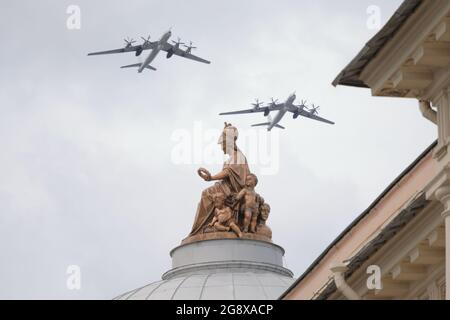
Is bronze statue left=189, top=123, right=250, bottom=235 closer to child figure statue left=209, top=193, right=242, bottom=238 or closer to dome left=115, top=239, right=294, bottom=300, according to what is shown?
child figure statue left=209, top=193, right=242, bottom=238

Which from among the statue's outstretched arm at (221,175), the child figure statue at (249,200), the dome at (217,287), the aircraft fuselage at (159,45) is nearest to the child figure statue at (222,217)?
the child figure statue at (249,200)

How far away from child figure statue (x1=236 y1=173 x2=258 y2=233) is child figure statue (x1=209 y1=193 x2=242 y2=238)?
0.67 m

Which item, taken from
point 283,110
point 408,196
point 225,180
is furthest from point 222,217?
point 283,110

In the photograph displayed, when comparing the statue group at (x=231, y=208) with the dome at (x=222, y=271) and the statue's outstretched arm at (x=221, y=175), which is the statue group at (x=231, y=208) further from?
the dome at (x=222, y=271)

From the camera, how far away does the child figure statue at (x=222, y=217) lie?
78.8m

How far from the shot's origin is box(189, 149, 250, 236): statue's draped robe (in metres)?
79.1

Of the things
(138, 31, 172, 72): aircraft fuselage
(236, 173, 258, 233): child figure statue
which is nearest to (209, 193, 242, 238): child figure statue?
(236, 173, 258, 233): child figure statue

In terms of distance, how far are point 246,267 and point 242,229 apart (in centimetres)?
182

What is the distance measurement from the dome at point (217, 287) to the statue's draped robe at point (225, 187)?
8.63ft

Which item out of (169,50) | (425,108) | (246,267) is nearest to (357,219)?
(425,108)

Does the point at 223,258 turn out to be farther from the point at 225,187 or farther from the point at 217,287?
the point at 217,287

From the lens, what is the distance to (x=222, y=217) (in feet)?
258

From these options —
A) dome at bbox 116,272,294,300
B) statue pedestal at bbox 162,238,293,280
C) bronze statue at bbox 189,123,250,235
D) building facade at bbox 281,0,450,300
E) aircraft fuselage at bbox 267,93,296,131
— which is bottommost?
building facade at bbox 281,0,450,300

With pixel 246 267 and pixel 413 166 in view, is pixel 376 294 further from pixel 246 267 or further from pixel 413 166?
pixel 246 267
